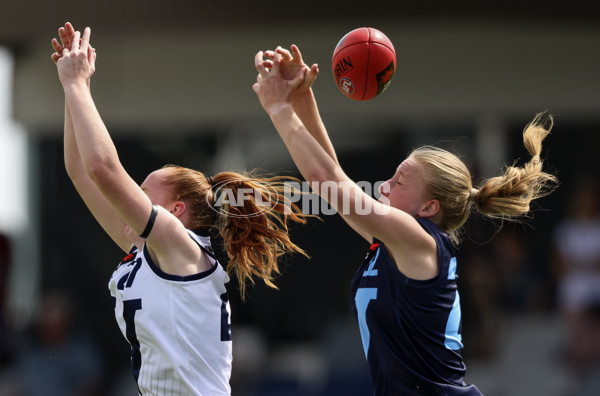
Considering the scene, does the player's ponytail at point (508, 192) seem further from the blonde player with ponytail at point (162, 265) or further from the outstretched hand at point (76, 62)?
the outstretched hand at point (76, 62)

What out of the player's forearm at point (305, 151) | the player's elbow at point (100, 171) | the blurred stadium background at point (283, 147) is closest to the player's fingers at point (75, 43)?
the player's elbow at point (100, 171)

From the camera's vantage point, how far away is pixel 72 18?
852 cm

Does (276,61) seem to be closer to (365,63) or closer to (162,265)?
(365,63)

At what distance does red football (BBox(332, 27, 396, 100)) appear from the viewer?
358cm

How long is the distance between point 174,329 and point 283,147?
6065 mm

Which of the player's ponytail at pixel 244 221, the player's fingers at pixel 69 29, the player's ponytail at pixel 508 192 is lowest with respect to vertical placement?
the player's ponytail at pixel 244 221

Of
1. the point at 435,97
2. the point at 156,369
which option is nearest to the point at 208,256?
the point at 156,369

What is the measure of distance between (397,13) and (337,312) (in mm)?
3340

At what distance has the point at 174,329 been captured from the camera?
10.5 feet

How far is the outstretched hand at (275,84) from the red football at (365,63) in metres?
0.59

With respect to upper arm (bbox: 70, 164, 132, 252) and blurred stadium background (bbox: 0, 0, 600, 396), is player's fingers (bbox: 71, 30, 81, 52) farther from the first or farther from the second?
blurred stadium background (bbox: 0, 0, 600, 396)

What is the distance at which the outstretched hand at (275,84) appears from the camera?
301cm

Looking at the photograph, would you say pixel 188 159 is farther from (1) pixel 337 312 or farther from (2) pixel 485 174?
(2) pixel 485 174

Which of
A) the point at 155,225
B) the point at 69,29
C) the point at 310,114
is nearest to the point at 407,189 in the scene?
the point at 310,114
